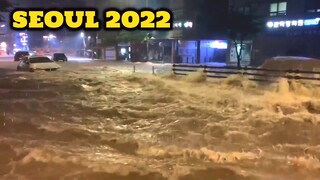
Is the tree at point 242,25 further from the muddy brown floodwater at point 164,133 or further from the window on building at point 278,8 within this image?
the muddy brown floodwater at point 164,133

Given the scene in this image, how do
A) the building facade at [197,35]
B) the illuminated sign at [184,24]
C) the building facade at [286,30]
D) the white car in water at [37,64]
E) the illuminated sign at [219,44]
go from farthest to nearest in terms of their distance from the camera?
1. the illuminated sign at [184,24]
2. the illuminated sign at [219,44]
3. the building facade at [197,35]
4. the building facade at [286,30]
5. the white car in water at [37,64]

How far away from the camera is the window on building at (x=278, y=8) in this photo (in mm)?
39775

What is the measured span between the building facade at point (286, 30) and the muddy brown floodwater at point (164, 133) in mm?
17701

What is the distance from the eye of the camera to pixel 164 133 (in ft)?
39.4

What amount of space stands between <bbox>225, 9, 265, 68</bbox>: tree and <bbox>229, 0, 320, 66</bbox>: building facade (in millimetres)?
941

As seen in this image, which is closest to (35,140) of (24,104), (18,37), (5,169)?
(5,169)

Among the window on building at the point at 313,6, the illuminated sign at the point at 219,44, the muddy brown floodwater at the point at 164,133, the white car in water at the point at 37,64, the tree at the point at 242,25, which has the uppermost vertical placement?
the window on building at the point at 313,6

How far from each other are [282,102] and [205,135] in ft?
21.4

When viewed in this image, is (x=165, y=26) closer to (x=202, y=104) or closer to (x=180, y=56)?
(x=202, y=104)

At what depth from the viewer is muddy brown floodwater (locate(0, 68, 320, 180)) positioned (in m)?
8.51

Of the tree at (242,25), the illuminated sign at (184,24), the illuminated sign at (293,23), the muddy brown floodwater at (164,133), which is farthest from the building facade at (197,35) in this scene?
the muddy brown floodwater at (164,133)

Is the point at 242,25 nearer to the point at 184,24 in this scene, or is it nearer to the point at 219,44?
the point at 219,44

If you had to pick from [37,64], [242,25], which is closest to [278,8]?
[242,25]

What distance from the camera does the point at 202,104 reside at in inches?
679
